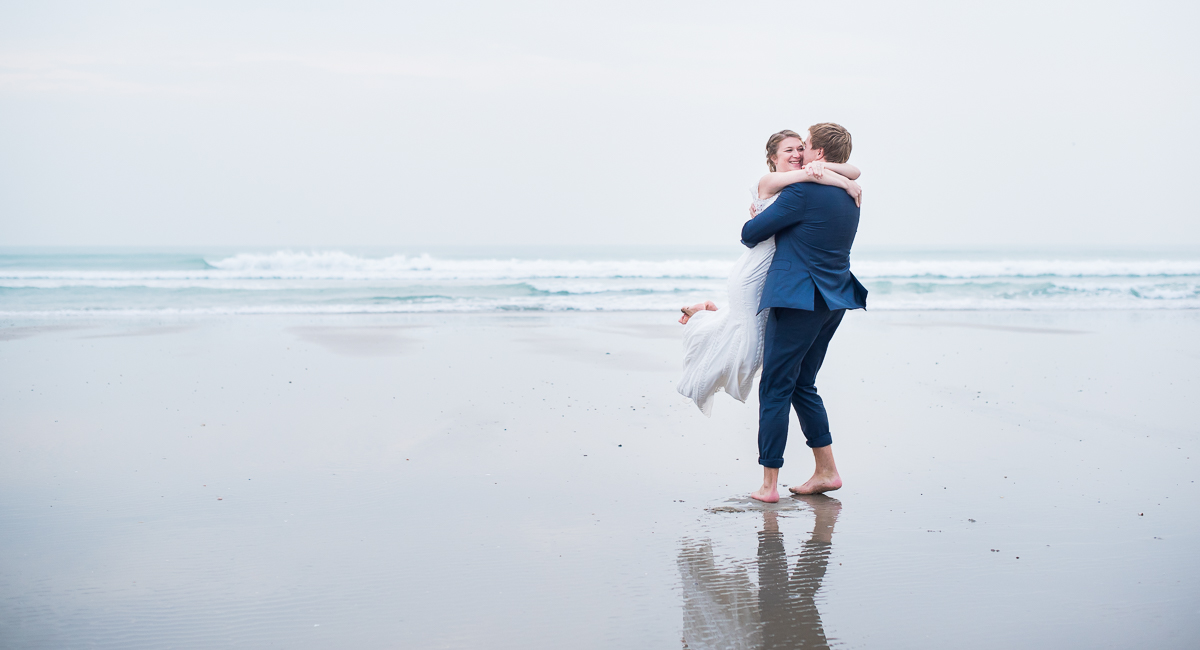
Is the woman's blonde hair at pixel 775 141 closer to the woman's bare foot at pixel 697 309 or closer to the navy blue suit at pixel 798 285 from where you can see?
the navy blue suit at pixel 798 285

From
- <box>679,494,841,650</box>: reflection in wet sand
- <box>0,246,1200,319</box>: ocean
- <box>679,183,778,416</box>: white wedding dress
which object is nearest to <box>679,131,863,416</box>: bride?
<box>679,183,778,416</box>: white wedding dress

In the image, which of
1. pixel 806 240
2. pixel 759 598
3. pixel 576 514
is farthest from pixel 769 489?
pixel 806 240

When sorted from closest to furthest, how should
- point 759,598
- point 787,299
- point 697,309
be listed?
1. point 759,598
2. point 787,299
3. point 697,309

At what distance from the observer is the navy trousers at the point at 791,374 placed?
3.42m

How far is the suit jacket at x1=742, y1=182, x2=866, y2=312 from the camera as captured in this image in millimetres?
3305

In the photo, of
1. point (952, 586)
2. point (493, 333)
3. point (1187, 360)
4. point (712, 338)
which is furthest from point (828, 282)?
point (493, 333)

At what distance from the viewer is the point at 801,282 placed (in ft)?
10.9

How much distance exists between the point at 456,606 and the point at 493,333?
7.74 meters

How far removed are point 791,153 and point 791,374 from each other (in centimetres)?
99

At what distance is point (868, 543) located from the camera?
122 inches

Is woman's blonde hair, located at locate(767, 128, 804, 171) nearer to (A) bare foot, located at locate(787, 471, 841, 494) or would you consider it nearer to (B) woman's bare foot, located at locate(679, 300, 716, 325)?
(B) woman's bare foot, located at locate(679, 300, 716, 325)

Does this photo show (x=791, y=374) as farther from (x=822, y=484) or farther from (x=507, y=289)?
(x=507, y=289)

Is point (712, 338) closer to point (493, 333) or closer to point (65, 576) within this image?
point (65, 576)

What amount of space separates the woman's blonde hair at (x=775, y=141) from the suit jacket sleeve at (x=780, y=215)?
295 millimetres
